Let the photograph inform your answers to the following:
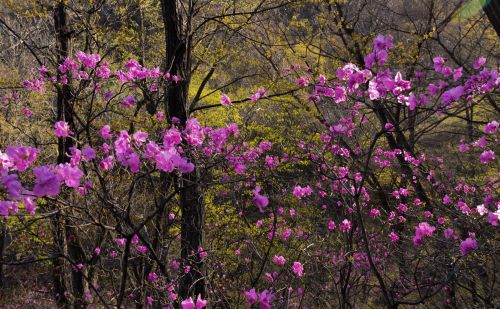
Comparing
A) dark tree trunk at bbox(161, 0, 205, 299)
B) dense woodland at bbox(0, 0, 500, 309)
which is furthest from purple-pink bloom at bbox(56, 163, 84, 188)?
dark tree trunk at bbox(161, 0, 205, 299)

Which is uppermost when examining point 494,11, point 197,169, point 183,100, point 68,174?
point 183,100

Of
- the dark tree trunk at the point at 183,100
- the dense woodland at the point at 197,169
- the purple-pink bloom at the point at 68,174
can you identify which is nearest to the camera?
the purple-pink bloom at the point at 68,174

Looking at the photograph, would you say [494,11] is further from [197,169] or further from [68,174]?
[197,169]

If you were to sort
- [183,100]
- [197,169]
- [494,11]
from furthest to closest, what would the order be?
[183,100] < [197,169] < [494,11]

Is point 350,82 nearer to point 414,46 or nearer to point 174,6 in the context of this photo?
point 174,6

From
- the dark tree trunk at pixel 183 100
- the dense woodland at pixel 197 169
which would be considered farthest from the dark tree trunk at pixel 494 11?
the dark tree trunk at pixel 183 100

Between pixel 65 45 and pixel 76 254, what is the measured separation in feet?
10.9

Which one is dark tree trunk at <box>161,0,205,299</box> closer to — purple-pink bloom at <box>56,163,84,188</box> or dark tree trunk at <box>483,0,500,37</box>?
purple-pink bloom at <box>56,163,84,188</box>

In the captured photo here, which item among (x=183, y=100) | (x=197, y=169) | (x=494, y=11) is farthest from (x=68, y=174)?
(x=183, y=100)

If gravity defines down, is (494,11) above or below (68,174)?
above

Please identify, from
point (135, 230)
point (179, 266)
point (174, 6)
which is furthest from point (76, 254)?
point (135, 230)

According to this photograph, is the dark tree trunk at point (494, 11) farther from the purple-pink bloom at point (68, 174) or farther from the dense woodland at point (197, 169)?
the purple-pink bloom at point (68, 174)

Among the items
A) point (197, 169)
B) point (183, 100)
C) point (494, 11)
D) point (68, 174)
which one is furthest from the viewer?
point (183, 100)

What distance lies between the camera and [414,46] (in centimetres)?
747
